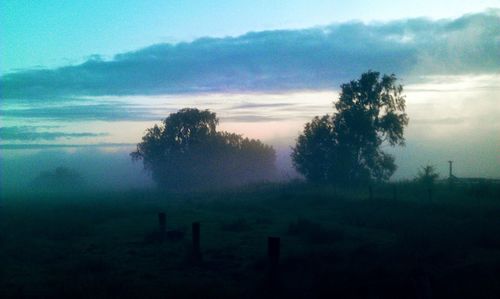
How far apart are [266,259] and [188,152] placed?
72.1m

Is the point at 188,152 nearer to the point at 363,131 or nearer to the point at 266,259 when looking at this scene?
the point at 363,131

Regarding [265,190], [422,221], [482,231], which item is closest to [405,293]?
[482,231]

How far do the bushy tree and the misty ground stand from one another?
53.8 meters

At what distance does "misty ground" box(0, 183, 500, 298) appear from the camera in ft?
34.6

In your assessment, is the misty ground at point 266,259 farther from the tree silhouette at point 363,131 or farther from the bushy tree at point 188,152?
the bushy tree at point 188,152

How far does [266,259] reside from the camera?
1509 cm

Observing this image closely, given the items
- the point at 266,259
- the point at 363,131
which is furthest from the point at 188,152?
the point at 266,259

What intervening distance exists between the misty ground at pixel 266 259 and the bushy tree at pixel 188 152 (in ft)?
177

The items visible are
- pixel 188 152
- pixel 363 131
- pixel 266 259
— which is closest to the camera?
pixel 266 259

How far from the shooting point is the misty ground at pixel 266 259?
10555 mm

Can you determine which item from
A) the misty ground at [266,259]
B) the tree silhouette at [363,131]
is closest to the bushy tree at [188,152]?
the tree silhouette at [363,131]

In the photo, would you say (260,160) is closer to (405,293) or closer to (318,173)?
(318,173)

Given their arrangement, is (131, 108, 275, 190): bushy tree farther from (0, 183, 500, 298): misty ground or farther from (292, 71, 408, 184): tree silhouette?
(0, 183, 500, 298): misty ground

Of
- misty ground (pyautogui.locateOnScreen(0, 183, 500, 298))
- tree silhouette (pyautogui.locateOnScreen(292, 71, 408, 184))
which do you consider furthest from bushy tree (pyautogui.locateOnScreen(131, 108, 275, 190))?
misty ground (pyautogui.locateOnScreen(0, 183, 500, 298))
